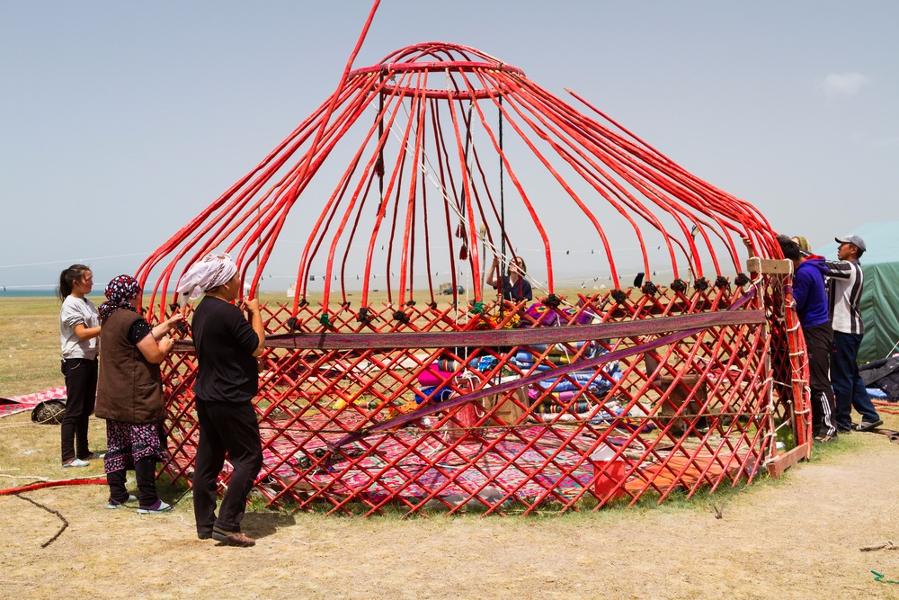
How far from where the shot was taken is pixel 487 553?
3090mm

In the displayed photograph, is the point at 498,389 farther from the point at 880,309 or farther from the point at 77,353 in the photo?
the point at 880,309

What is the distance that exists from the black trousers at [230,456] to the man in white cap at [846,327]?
3.84m

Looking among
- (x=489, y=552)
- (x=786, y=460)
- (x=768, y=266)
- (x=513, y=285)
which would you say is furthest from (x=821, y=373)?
(x=489, y=552)

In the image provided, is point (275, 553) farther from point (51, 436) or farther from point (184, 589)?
point (51, 436)

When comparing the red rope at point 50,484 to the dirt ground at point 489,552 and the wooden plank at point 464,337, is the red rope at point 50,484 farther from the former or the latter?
the wooden plank at point 464,337

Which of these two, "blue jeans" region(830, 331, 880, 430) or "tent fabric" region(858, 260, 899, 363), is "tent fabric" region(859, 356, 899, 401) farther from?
"blue jeans" region(830, 331, 880, 430)

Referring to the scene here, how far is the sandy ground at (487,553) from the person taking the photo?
2771mm

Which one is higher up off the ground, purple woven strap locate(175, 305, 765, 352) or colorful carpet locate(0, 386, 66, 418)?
purple woven strap locate(175, 305, 765, 352)

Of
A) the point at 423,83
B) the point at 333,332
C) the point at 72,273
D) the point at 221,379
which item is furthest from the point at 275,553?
the point at 423,83

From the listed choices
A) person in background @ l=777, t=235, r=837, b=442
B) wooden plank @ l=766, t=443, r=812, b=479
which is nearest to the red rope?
wooden plank @ l=766, t=443, r=812, b=479

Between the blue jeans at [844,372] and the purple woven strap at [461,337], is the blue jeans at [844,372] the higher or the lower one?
the lower one

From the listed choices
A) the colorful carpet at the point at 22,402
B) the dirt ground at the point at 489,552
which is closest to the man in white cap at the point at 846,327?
the dirt ground at the point at 489,552

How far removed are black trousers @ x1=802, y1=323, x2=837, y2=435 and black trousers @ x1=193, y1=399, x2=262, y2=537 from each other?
3423 millimetres

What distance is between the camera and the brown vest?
11.6 ft
